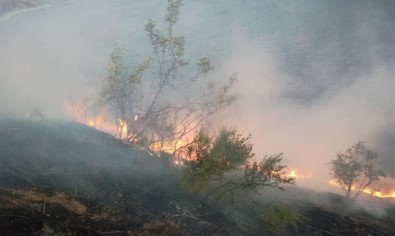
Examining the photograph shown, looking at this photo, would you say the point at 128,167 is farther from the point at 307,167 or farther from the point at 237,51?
the point at 237,51

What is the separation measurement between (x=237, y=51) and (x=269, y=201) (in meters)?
65.2

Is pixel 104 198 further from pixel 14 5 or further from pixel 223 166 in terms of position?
pixel 14 5

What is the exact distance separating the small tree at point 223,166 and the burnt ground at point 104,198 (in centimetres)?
121

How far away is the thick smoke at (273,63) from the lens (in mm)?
64000


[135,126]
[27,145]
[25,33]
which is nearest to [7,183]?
[27,145]

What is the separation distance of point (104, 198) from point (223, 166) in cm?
675

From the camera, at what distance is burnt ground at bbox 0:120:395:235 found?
15.1 metres

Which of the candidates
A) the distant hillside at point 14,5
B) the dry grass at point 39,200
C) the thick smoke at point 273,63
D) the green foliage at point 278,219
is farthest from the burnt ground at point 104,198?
the distant hillside at point 14,5

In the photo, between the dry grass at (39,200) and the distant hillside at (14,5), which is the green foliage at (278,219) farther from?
the distant hillside at (14,5)

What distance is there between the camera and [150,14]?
103 metres

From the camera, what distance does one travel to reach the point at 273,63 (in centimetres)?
8238

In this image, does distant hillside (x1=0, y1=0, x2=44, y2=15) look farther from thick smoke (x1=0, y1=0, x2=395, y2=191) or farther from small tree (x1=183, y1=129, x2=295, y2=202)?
small tree (x1=183, y1=129, x2=295, y2=202)

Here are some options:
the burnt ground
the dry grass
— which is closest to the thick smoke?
the burnt ground

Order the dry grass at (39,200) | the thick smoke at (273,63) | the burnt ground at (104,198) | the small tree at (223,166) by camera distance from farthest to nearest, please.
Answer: the thick smoke at (273,63) < the small tree at (223,166) < the burnt ground at (104,198) < the dry grass at (39,200)
